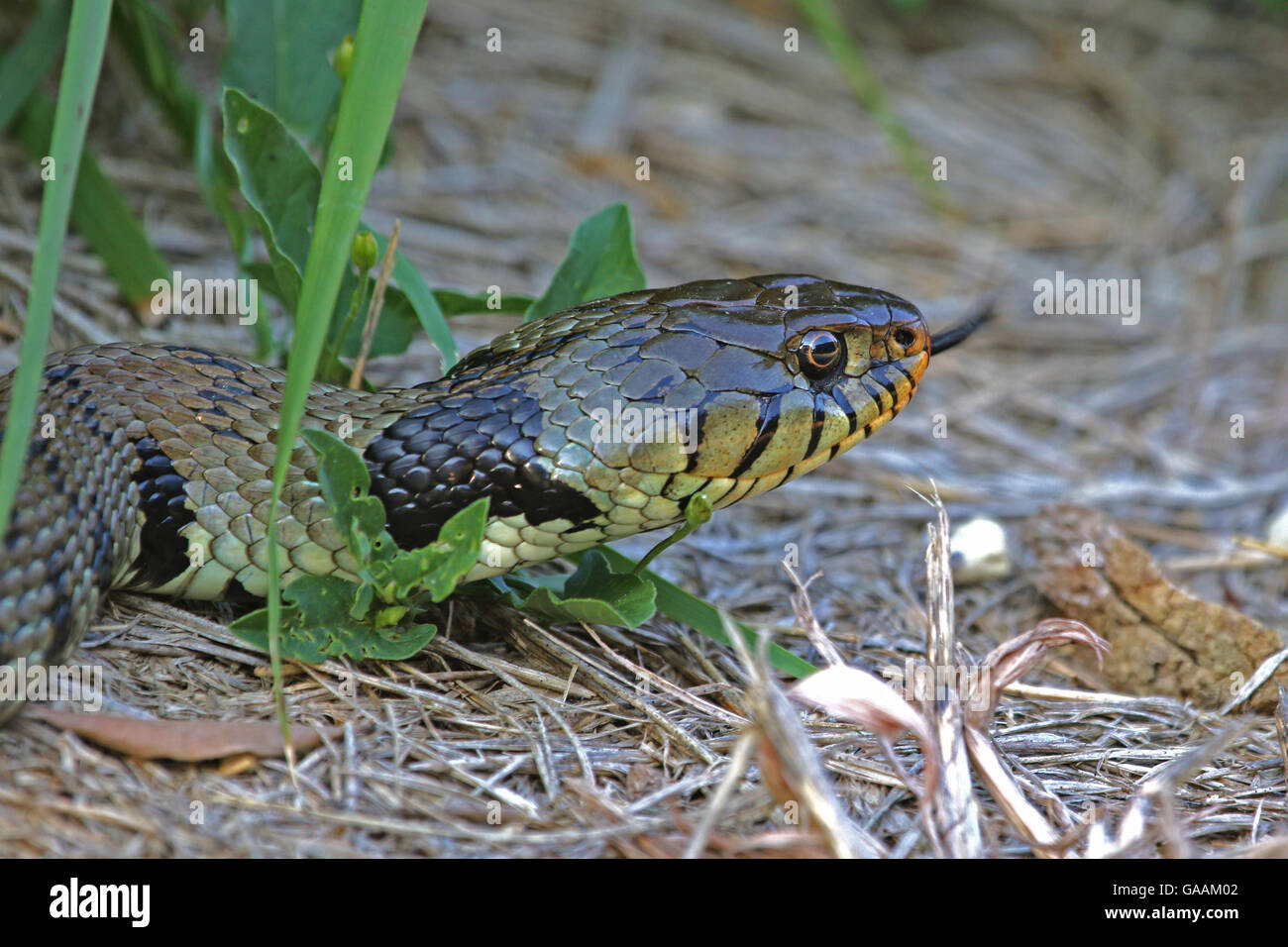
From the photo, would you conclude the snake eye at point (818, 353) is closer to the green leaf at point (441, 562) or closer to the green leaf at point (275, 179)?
the green leaf at point (441, 562)

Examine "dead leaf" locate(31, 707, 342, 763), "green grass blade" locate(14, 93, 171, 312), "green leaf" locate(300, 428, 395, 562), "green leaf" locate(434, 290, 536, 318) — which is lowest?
"dead leaf" locate(31, 707, 342, 763)

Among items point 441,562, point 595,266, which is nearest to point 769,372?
point 595,266

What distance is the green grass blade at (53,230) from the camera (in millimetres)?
1990

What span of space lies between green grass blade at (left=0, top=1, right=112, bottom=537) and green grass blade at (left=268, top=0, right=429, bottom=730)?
0.43m

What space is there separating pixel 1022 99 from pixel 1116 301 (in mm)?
1535

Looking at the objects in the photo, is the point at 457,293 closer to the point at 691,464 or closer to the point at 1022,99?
the point at 691,464

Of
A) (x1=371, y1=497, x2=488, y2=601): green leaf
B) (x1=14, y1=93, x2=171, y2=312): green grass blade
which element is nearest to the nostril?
(x1=371, y1=497, x2=488, y2=601): green leaf

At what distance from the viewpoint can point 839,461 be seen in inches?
174

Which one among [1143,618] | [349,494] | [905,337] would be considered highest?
[905,337]

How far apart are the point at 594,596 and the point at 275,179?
143cm

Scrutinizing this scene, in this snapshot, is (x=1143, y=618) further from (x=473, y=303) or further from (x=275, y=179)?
(x=275, y=179)

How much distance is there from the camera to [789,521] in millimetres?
4094

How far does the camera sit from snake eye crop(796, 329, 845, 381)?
9.59 ft

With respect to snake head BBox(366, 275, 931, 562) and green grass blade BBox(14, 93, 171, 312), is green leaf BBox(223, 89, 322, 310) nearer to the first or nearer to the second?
snake head BBox(366, 275, 931, 562)
